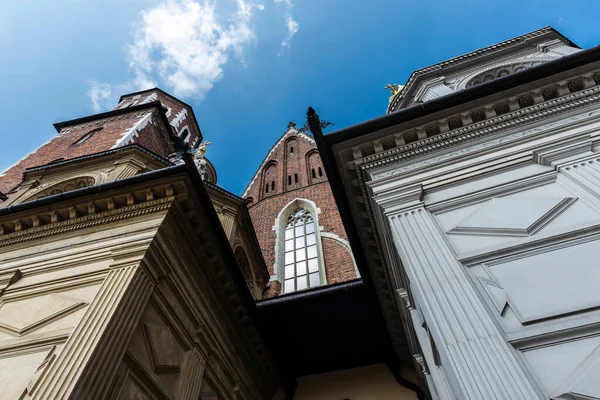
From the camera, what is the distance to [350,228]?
23.8 feet

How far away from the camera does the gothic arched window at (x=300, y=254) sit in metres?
13.8

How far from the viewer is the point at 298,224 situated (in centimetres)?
1727

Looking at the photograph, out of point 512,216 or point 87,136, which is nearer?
point 512,216

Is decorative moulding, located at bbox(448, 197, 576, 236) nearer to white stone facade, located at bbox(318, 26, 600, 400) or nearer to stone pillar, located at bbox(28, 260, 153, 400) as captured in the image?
white stone facade, located at bbox(318, 26, 600, 400)

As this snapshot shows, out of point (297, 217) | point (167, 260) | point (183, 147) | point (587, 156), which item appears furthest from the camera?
point (297, 217)

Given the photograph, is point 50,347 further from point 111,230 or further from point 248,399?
point 248,399

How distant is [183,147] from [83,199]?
2119mm

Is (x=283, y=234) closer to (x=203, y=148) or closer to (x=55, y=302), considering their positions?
(x=203, y=148)

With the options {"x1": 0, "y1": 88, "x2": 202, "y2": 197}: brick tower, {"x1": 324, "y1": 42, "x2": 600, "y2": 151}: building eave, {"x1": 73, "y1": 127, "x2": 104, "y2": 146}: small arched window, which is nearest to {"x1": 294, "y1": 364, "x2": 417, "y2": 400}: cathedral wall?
{"x1": 324, "y1": 42, "x2": 600, "y2": 151}: building eave

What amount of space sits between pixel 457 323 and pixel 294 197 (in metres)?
15.3

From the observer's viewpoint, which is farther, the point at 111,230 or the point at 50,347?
the point at 111,230

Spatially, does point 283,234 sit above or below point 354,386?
above

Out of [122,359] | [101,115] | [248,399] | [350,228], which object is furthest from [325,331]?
[101,115]

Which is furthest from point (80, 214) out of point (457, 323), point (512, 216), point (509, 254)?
point (512, 216)
